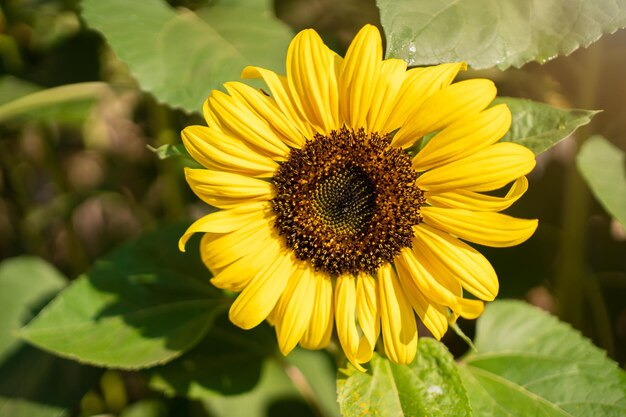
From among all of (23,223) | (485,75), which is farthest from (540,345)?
(23,223)

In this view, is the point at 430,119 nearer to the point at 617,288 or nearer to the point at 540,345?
the point at 540,345

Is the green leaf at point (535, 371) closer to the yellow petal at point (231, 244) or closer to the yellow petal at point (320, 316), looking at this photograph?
the yellow petal at point (320, 316)

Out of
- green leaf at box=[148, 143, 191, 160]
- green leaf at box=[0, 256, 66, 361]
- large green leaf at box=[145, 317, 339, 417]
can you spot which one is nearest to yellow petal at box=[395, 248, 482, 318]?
green leaf at box=[148, 143, 191, 160]

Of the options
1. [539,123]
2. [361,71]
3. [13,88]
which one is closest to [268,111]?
[361,71]

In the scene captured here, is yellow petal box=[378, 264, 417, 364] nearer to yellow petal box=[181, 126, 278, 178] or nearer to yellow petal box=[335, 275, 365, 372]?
yellow petal box=[335, 275, 365, 372]

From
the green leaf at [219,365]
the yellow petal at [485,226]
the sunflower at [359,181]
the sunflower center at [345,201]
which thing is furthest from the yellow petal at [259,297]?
the green leaf at [219,365]

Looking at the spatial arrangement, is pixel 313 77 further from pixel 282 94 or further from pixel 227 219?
pixel 227 219
